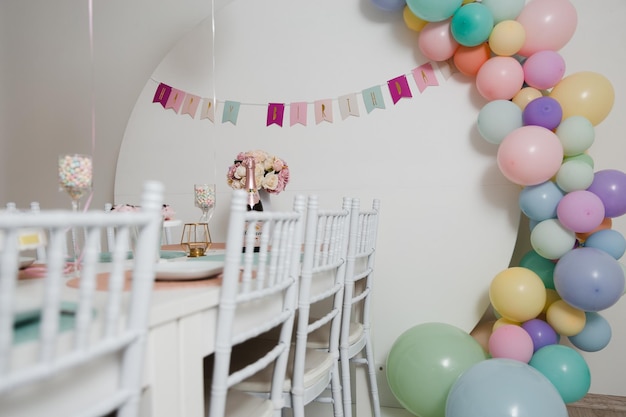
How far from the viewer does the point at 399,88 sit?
2506mm

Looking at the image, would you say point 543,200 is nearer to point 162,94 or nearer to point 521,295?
point 521,295

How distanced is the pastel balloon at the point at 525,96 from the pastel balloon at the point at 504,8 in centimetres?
30

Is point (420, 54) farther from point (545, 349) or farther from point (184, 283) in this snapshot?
point (184, 283)

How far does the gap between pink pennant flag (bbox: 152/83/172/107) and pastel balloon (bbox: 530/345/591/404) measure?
2.18 meters

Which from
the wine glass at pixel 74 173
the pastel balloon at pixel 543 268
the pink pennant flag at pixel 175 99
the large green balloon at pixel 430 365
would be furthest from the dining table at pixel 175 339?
the pink pennant flag at pixel 175 99

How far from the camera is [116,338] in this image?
2.16 feet

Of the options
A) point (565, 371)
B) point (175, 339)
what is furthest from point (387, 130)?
point (175, 339)

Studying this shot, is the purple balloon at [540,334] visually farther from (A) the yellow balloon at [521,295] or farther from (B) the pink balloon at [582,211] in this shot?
(B) the pink balloon at [582,211]

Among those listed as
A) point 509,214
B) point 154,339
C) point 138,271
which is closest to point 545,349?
point 509,214

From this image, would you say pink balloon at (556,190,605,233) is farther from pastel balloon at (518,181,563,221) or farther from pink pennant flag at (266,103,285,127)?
pink pennant flag at (266,103,285,127)

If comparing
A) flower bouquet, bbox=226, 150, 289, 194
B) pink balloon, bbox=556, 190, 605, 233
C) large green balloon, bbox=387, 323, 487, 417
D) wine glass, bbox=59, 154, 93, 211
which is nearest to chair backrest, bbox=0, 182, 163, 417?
wine glass, bbox=59, 154, 93, 211

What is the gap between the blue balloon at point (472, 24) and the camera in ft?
6.88

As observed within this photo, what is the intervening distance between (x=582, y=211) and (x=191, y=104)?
193 centimetres

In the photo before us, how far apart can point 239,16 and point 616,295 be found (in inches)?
84.4
